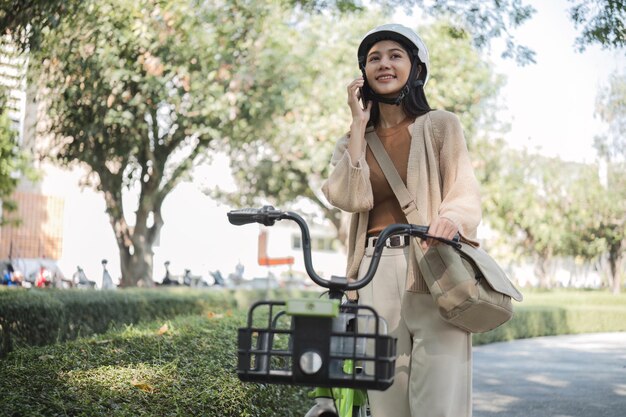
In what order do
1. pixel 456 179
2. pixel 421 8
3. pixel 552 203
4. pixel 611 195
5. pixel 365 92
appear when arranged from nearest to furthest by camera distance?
pixel 456 179, pixel 365 92, pixel 421 8, pixel 611 195, pixel 552 203

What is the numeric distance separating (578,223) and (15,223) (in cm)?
2697

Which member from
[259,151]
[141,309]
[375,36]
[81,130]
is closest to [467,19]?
[375,36]

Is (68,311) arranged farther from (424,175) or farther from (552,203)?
(552,203)

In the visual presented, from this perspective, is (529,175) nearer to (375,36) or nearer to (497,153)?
(497,153)

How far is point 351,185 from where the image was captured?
3086 millimetres

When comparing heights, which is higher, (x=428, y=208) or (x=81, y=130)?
(x=81, y=130)

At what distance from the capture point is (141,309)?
507 inches

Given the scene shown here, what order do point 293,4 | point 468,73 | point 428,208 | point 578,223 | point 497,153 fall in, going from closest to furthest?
1. point 428,208
2. point 293,4
3. point 468,73
4. point 497,153
5. point 578,223

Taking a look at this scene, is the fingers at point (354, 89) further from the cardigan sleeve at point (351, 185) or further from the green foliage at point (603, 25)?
the green foliage at point (603, 25)

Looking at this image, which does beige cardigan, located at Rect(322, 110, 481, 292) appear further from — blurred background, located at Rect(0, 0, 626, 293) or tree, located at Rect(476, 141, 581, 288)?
tree, located at Rect(476, 141, 581, 288)

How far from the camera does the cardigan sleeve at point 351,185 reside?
3.09 m

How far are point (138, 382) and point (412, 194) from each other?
223 cm

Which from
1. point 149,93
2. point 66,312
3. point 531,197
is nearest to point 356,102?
point 66,312

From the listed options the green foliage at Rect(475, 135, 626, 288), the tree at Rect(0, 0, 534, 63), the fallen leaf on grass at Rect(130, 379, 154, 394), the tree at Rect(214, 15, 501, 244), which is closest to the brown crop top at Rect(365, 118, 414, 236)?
the fallen leaf on grass at Rect(130, 379, 154, 394)
